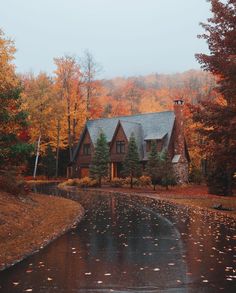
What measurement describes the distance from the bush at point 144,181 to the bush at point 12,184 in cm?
1885

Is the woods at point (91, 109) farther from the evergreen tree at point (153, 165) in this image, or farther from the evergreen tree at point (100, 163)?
the evergreen tree at point (100, 163)

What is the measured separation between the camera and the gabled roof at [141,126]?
48531 mm

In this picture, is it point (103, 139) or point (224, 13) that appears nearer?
point (224, 13)

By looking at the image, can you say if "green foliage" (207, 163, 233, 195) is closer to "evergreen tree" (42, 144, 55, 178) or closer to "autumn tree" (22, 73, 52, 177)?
"autumn tree" (22, 73, 52, 177)

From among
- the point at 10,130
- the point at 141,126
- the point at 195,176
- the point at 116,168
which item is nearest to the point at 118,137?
the point at 141,126

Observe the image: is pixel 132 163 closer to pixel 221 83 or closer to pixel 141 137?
pixel 141 137

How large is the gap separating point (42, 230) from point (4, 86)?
843 centimetres

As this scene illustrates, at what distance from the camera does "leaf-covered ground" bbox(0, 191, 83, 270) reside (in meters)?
10.6

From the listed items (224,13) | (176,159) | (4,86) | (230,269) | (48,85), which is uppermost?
(48,85)

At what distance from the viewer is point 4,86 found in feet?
63.0

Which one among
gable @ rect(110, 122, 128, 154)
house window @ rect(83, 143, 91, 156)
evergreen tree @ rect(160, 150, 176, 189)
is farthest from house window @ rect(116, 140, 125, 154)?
evergreen tree @ rect(160, 150, 176, 189)

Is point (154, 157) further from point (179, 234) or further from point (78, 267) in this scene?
point (78, 267)

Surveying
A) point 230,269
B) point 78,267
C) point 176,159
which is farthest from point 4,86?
point 176,159

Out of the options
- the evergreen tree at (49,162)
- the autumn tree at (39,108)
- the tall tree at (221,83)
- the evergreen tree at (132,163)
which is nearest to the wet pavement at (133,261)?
the tall tree at (221,83)
